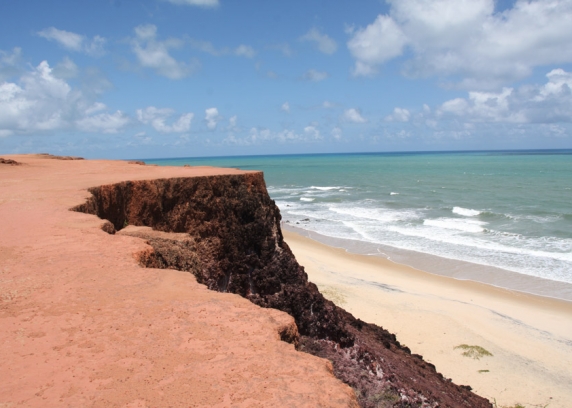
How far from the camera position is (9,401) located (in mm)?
2379

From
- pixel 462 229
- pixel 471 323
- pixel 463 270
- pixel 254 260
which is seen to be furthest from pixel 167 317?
pixel 462 229

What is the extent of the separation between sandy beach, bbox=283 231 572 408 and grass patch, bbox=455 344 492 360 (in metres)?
0.10

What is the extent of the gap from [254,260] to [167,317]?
4722mm

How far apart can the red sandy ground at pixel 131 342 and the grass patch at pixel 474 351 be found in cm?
1023

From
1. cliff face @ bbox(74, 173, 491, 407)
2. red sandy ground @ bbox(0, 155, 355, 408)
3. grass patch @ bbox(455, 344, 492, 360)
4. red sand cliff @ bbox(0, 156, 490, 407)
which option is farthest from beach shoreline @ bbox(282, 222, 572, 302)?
red sandy ground @ bbox(0, 155, 355, 408)

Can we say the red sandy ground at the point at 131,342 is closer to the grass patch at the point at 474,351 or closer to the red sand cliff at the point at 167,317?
the red sand cliff at the point at 167,317

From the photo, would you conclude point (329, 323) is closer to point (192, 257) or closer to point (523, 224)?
point (192, 257)

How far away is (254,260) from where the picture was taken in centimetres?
804

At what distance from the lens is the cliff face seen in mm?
6406

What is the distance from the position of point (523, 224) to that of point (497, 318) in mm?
15188

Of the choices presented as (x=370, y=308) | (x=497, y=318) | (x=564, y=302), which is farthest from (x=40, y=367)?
(x=564, y=302)

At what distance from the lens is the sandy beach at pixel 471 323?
35.6 ft

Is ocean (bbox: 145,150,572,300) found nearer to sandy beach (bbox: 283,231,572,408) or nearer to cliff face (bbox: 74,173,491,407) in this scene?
sandy beach (bbox: 283,231,572,408)

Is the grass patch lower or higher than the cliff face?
lower
